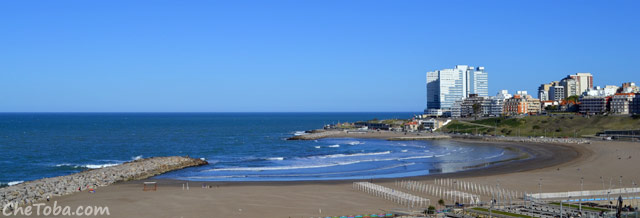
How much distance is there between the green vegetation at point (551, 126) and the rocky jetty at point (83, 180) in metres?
71.2

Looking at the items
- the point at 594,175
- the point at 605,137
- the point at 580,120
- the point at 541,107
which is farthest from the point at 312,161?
the point at 541,107

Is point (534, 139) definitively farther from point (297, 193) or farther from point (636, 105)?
point (297, 193)

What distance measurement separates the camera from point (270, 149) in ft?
289

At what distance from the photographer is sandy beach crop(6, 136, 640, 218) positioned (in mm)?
32656

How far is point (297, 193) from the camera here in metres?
39.5

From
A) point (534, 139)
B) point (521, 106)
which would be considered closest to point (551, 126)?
point (534, 139)

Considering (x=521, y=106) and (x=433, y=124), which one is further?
(x=521, y=106)

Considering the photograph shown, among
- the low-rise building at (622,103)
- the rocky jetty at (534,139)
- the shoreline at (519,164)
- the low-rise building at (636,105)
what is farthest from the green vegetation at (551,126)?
the low-rise building at (622,103)

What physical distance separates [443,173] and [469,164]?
9.58 meters

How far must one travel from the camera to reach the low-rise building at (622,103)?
136000mm

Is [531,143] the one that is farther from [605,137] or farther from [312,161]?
[312,161]

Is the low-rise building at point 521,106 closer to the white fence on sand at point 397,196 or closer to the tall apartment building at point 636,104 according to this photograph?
the tall apartment building at point 636,104

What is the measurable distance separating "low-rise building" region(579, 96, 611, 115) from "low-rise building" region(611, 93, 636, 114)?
388 centimetres

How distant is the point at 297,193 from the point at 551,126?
85866 mm
